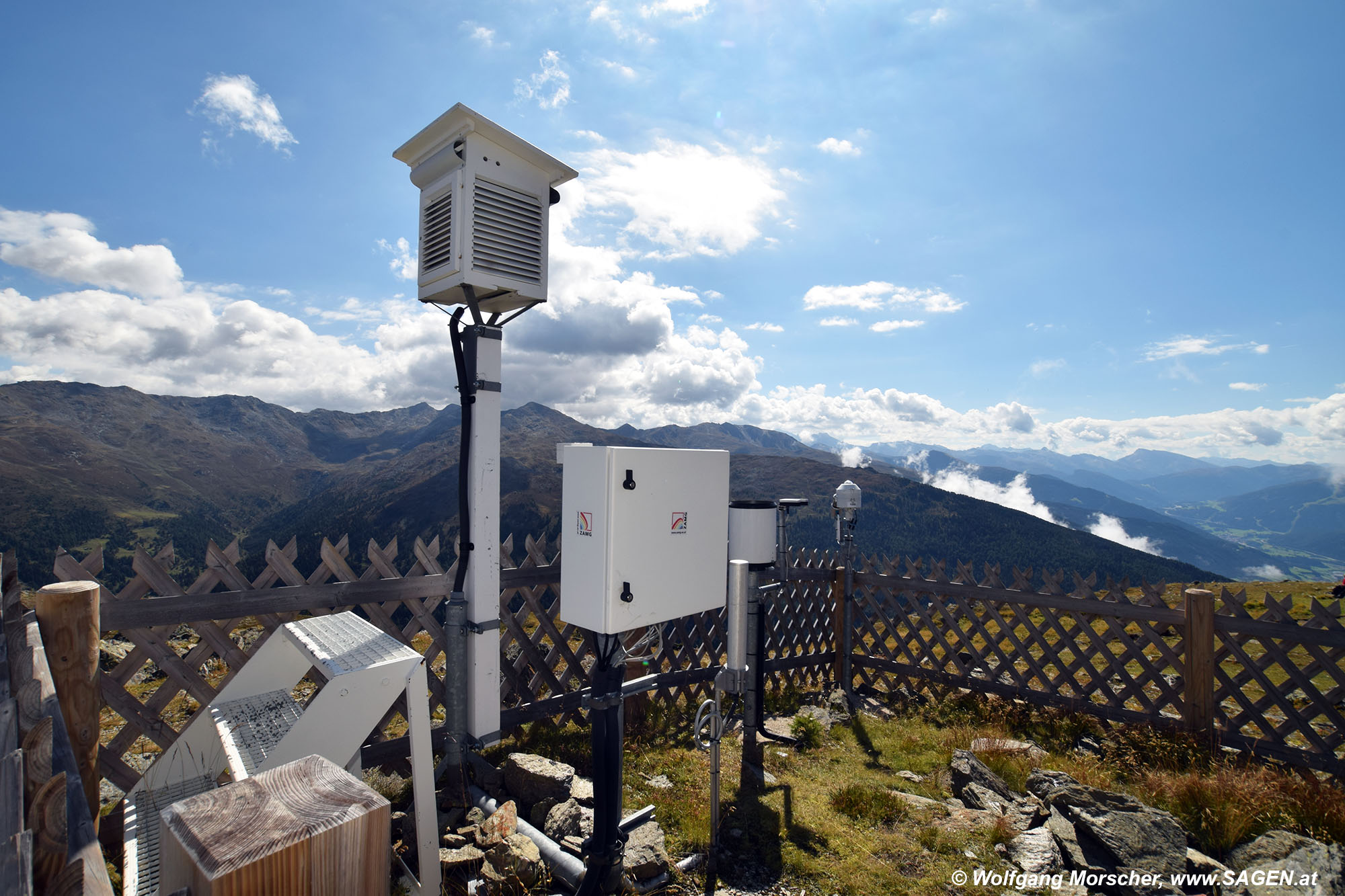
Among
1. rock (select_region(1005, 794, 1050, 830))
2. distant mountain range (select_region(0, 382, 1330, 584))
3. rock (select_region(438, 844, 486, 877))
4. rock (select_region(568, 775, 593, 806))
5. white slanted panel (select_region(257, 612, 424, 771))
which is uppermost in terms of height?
white slanted panel (select_region(257, 612, 424, 771))

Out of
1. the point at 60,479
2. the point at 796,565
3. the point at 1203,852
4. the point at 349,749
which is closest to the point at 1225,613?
the point at 1203,852

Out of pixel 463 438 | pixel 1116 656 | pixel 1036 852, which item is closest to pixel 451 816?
pixel 463 438

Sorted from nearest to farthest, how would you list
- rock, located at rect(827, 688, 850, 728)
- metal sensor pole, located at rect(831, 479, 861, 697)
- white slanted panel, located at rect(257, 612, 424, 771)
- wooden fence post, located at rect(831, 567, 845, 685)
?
white slanted panel, located at rect(257, 612, 424, 771) → rock, located at rect(827, 688, 850, 728) → metal sensor pole, located at rect(831, 479, 861, 697) → wooden fence post, located at rect(831, 567, 845, 685)

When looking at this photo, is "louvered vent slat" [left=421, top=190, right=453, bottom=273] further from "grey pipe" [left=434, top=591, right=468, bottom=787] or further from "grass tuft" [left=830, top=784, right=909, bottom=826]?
"grass tuft" [left=830, top=784, right=909, bottom=826]

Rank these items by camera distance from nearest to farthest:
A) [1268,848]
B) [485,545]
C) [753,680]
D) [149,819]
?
[149,819] → [1268,848] → [485,545] → [753,680]

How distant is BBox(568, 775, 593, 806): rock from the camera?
3.73 metres

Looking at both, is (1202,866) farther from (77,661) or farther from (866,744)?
(77,661)

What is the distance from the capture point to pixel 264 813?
1.04 meters

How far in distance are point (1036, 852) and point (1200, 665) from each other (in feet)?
10.6

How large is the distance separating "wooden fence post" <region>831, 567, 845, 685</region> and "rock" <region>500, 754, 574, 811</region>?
422 centimetres

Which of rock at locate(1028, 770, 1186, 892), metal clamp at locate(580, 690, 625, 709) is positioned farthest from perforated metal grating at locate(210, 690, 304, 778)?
rock at locate(1028, 770, 1186, 892)

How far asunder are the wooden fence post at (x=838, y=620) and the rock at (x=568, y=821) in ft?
14.6

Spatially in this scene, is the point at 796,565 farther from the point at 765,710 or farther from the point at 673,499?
the point at 673,499

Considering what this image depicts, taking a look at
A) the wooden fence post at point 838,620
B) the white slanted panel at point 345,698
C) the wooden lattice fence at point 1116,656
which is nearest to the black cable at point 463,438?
the white slanted panel at point 345,698
